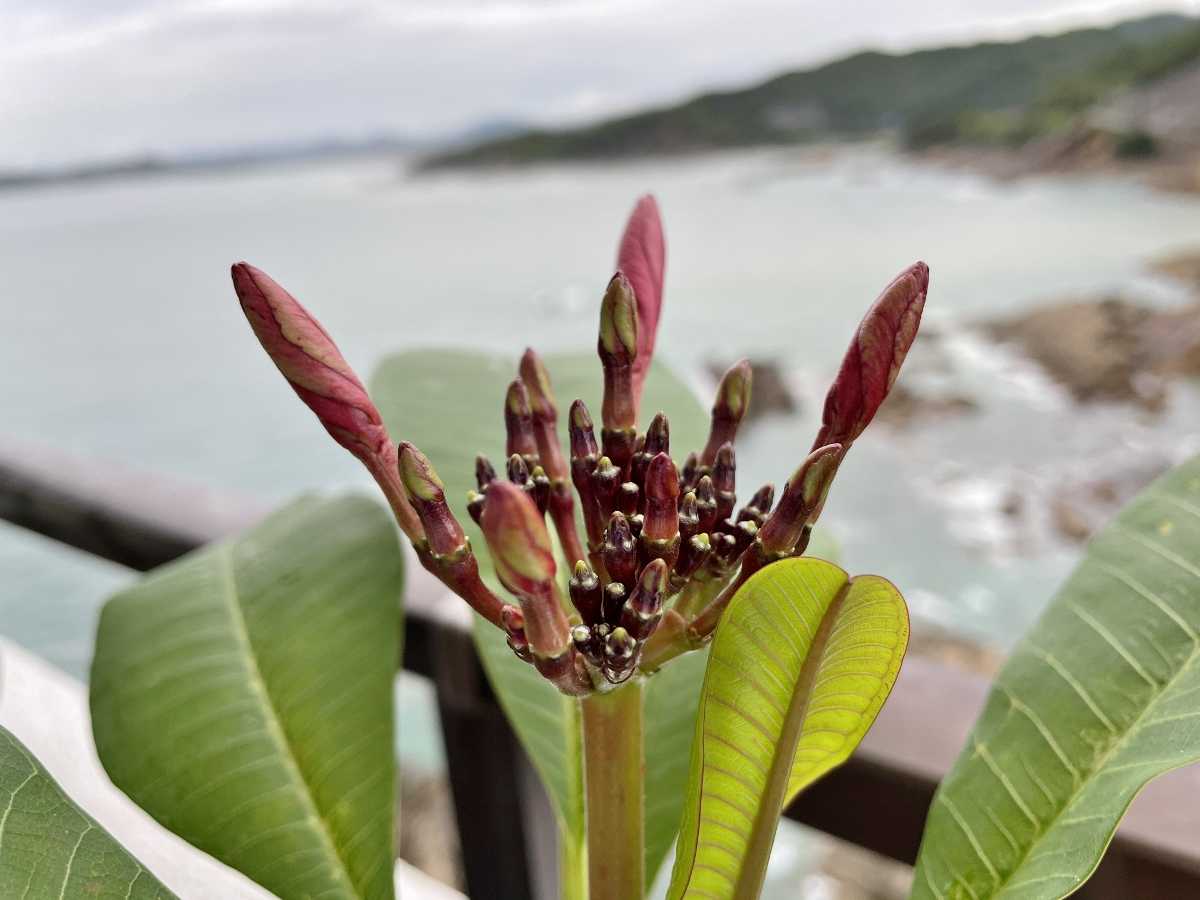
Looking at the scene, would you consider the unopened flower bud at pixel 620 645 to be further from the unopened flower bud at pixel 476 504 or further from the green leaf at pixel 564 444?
the green leaf at pixel 564 444

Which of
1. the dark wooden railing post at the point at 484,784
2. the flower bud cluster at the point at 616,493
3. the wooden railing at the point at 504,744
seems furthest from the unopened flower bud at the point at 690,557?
the dark wooden railing post at the point at 484,784

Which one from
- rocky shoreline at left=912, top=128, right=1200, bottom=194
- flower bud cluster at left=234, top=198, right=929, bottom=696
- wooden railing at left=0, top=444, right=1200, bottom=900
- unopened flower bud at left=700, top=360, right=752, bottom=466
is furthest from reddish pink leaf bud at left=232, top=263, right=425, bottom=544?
rocky shoreline at left=912, top=128, right=1200, bottom=194

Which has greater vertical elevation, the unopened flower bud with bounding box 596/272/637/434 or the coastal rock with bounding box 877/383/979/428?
the unopened flower bud with bounding box 596/272/637/434

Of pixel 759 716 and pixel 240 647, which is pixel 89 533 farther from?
pixel 759 716

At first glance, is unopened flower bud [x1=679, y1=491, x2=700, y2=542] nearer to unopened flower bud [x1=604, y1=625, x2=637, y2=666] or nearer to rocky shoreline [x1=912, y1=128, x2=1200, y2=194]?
unopened flower bud [x1=604, y1=625, x2=637, y2=666]

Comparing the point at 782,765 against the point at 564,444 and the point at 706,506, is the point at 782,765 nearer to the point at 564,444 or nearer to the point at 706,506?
the point at 706,506

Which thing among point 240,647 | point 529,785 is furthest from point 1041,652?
point 529,785
